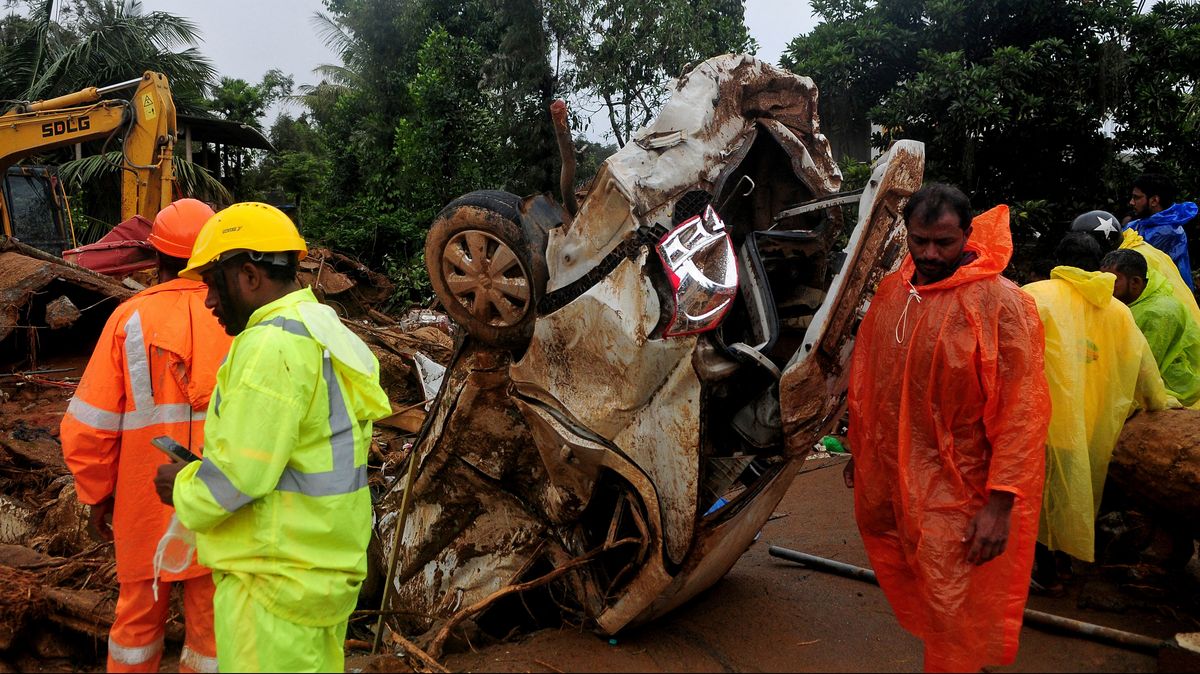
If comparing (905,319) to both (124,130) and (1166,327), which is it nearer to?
(1166,327)

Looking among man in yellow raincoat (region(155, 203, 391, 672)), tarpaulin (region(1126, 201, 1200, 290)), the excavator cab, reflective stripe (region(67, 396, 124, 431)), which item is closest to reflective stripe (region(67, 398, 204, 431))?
reflective stripe (region(67, 396, 124, 431))

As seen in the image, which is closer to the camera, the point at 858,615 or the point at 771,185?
the point at 858,615

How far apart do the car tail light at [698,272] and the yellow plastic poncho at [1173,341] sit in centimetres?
262

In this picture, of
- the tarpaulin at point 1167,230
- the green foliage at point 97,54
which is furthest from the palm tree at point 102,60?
the tarpaulin at point 1167,230

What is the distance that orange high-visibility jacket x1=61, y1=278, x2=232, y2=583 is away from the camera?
3160 mm

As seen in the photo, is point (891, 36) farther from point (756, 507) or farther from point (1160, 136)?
point (756, 507)

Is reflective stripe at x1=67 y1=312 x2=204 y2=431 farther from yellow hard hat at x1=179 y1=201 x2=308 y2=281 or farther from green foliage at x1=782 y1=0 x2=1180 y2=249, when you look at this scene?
green foliage at x1=782 y1=0 x2=1180 y2=249

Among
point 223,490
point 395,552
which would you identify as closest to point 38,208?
point 395,552

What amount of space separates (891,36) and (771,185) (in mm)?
6412

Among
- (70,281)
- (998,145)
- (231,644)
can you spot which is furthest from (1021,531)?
(70,281)

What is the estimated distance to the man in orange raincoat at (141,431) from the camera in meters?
3.13

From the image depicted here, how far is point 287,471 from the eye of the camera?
2389mm

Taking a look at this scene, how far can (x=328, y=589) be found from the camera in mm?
2395

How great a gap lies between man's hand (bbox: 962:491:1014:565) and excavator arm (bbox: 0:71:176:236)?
34.3 ft
